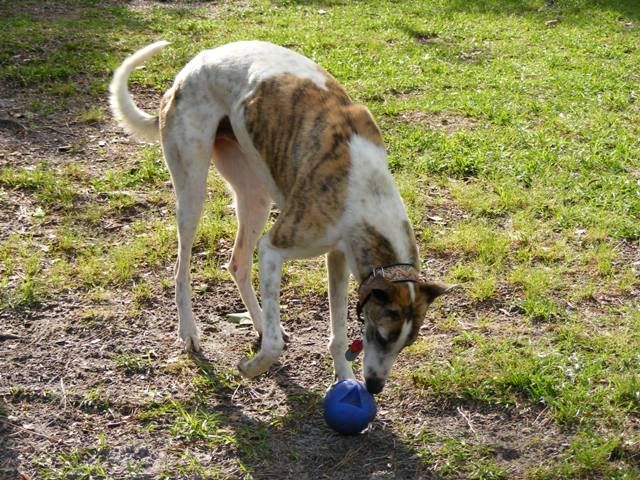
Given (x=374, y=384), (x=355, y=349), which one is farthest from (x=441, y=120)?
(x=374, y=384)

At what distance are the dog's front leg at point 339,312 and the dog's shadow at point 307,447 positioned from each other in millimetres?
200

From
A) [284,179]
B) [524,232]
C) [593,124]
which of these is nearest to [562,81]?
[593,124]

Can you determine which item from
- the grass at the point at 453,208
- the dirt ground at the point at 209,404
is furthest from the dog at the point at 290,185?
the grass at the point at 453,208

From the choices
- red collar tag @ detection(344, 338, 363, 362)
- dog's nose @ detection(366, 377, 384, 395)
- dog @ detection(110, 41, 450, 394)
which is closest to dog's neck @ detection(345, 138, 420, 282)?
dog @ detection(110, 41, 450, 394)

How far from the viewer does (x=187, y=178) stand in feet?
15.5

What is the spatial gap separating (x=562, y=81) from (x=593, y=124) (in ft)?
4.43

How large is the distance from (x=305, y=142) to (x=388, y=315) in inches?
40.0

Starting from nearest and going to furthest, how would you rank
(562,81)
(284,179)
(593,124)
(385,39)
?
(284,179) < (593,124) < (562,81) < (385,39)

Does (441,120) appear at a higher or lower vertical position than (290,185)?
lower

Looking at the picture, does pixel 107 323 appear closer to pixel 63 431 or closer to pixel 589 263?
pixel 63 431

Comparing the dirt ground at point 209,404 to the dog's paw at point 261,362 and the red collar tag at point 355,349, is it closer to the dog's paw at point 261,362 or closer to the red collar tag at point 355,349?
the dog's paw at point 261,362

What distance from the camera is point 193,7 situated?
41.0ft

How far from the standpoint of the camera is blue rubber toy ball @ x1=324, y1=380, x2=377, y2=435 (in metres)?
4.08

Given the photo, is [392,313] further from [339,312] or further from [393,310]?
[339,312]
